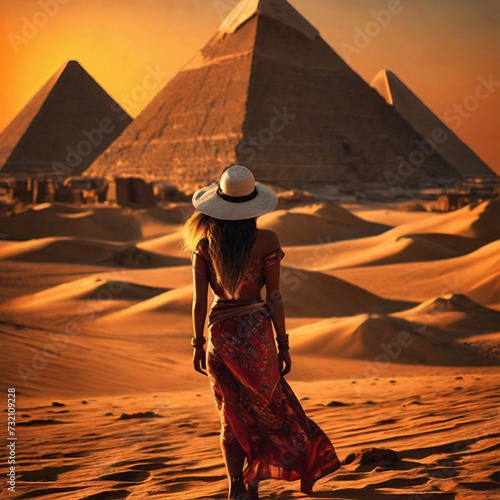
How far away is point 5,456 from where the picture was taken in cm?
380

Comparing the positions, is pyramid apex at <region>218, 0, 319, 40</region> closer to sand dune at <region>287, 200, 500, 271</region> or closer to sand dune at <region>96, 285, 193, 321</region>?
sand dune at <region>287, 200, 500, 271</region>

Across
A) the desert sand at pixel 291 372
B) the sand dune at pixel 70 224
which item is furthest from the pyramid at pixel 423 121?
the desert sand at pixel 291 372

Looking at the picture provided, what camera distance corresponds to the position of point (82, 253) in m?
18.6

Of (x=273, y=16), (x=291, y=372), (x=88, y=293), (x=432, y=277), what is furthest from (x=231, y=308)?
(x=273, y=16)

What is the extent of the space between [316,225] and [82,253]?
7642mm

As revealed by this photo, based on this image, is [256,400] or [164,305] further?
[164,305]

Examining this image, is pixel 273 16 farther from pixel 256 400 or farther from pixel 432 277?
pixel 256 400

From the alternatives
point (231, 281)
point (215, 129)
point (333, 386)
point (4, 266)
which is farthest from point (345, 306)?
point (215, 129)

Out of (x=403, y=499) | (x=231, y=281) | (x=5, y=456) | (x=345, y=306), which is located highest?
(x=345, y=306)

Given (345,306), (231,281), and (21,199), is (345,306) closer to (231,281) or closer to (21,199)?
(231,281)

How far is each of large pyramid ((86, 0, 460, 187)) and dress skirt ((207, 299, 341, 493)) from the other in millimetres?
53989

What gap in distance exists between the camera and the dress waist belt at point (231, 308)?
2.99 m

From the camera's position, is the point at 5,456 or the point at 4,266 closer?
the point at 5,456

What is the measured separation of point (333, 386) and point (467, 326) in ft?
12.1
